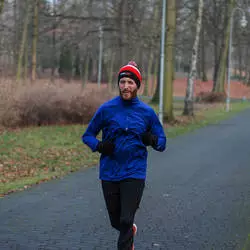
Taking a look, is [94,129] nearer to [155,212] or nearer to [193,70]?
[155,212]

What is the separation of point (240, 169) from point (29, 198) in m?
5.05

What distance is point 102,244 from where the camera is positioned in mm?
5969

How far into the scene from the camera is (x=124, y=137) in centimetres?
479

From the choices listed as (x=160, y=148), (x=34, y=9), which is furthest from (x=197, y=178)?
(x=34, y=9)

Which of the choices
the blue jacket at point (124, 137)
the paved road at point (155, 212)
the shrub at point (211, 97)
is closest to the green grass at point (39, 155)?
the paved road at point (155, 212)

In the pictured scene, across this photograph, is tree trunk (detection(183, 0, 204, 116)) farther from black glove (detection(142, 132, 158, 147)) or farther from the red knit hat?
black glove (detection(142, 132, 158, 147))

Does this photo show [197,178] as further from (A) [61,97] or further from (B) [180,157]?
(A) [61,97]

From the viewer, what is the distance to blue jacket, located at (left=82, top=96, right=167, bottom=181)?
4789 mm

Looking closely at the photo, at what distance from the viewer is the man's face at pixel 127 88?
15.8ft

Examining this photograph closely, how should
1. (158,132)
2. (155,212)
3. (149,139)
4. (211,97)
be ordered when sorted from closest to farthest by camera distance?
(149,139) → (158,132) → (155,212) → (211,97)

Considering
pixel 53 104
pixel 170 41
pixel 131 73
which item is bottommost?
pixel 53 104

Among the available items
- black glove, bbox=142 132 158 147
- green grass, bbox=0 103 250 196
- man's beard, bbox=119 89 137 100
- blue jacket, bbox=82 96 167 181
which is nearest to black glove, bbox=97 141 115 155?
blue jacket, bbox=82 96 167 181

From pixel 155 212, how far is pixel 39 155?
23.9ft

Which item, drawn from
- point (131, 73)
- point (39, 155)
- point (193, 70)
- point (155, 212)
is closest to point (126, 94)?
point (131, 73)
